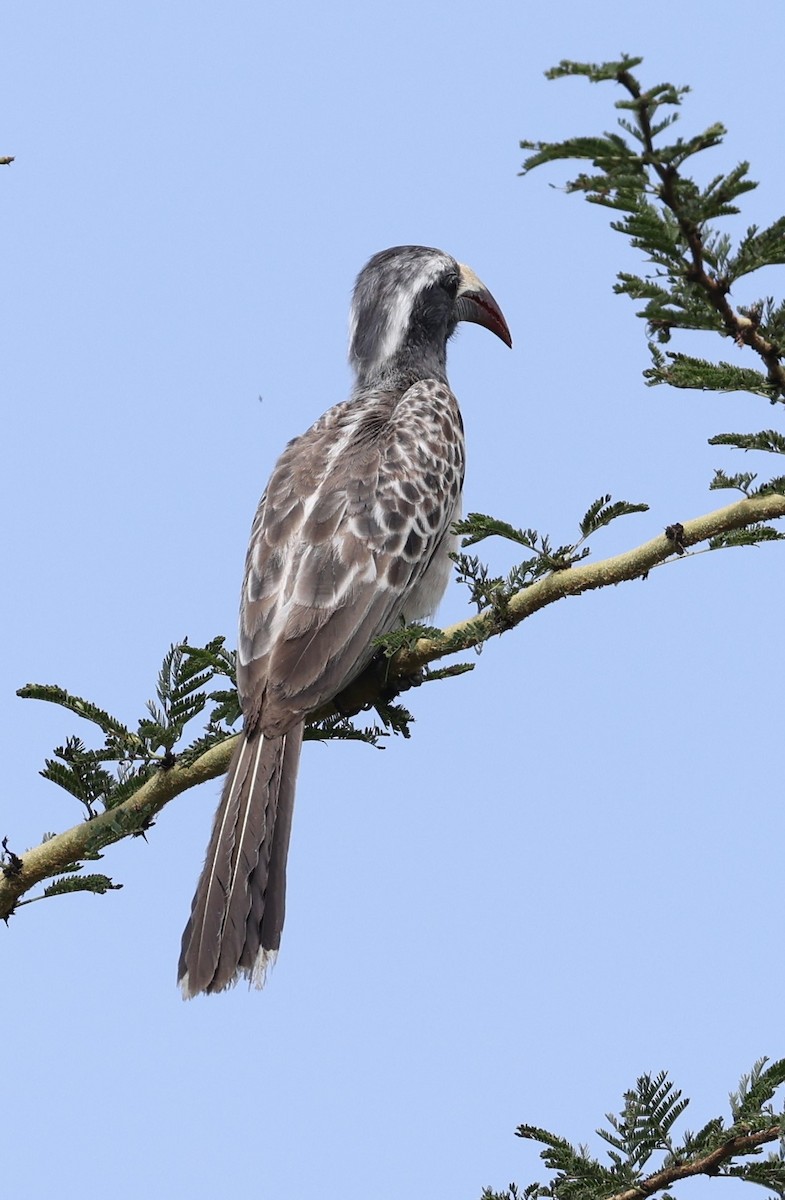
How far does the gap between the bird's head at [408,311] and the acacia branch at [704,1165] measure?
18.0ft

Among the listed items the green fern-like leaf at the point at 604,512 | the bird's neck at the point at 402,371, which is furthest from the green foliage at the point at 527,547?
the bird's neck at the point at 402,371

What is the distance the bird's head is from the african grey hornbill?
1cm

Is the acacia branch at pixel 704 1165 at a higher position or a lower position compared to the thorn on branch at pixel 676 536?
lower

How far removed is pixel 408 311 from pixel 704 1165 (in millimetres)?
5924

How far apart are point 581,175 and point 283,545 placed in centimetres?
343

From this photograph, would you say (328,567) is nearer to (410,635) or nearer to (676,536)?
(410,635)

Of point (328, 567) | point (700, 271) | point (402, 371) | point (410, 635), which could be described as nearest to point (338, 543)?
point (328, 567)

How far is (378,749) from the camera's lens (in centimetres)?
588

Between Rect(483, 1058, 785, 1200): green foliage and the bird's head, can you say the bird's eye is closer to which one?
the bird's head

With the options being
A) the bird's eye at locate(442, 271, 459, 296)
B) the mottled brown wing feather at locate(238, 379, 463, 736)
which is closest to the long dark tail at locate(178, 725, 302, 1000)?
the mottled brown wing feather at locate(238, 379, 463, 736)

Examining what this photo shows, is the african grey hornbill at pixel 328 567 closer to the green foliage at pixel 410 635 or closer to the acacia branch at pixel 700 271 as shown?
the green foliage at pixel 410 635

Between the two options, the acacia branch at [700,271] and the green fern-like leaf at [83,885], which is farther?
the green fern-like leaf at [83,885]

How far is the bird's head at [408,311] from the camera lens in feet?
28.7

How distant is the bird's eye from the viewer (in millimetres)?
9195
